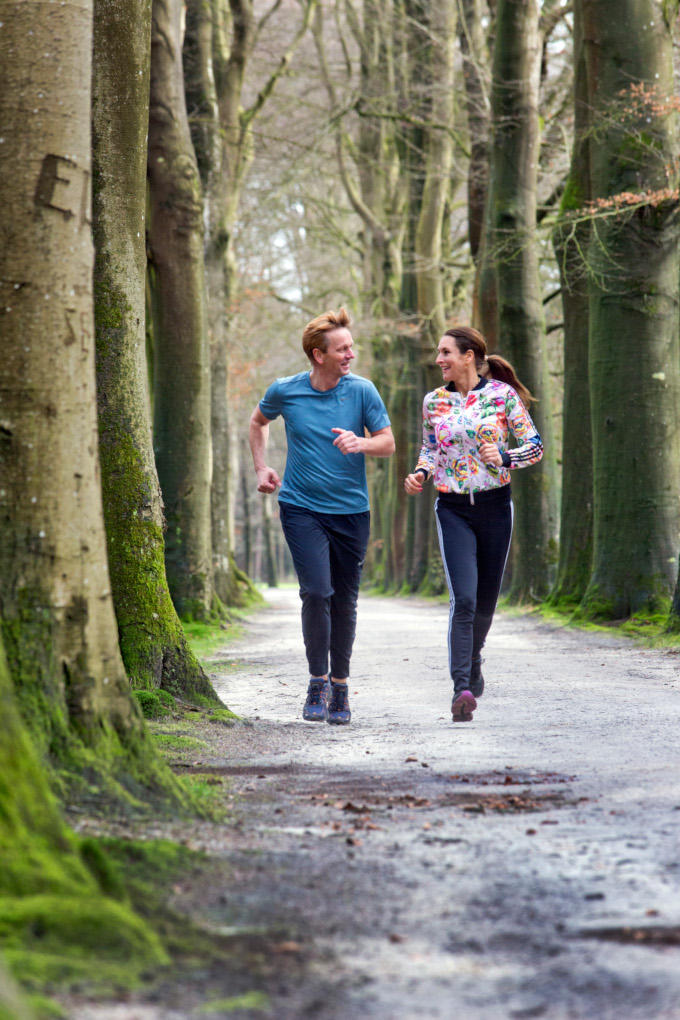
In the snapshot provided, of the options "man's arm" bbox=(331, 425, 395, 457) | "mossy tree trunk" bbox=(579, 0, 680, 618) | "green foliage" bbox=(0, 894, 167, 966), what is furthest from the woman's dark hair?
"mossy tree trunk" bbox=(579, 0, 680, 618)

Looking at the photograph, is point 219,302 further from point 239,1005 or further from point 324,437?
point 239,1005

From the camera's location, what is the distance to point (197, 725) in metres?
6.18

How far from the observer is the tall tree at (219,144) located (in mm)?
15773

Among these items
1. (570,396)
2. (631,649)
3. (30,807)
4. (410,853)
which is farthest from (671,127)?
(30,807)

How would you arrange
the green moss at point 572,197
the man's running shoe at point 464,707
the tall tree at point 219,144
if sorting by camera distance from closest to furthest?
1. the man's running shoe at point 464,707
2. the green moss at point 572,197
3. the tall tree at point 219,144

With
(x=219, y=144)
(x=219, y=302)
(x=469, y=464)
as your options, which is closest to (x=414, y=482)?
(x=469, y=464)

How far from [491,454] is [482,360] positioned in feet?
2.25

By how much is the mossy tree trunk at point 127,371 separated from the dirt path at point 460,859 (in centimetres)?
74

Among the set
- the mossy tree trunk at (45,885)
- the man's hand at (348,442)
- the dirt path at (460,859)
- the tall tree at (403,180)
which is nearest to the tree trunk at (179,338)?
the dirt path at (460,859)

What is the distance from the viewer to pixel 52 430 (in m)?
3.82

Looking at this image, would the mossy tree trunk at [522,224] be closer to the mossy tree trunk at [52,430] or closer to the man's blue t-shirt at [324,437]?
the man's blue t-shirt at [324,437]

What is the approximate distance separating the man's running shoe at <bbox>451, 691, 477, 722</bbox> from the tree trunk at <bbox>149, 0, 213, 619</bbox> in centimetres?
710

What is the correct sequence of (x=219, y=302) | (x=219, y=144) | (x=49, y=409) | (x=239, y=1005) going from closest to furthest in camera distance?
(x=239, y=1005), (x=49, y=409), (x=219, y=144), (x=219, y=302)

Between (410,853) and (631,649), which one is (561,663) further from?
(410,853)
